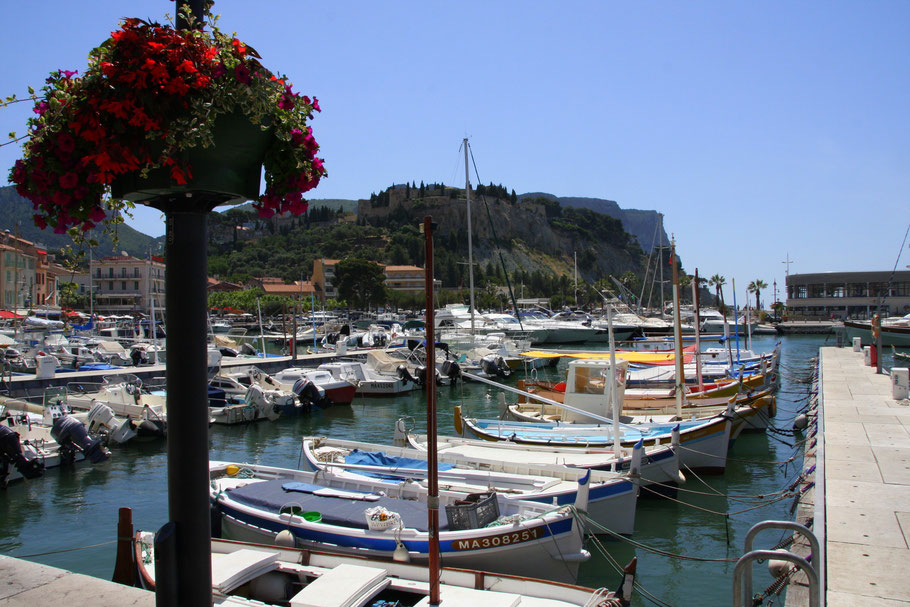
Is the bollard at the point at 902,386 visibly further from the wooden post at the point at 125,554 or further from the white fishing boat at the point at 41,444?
the white fishing boat at the point at 41,444

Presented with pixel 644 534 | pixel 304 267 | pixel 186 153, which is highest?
pixel 304 267

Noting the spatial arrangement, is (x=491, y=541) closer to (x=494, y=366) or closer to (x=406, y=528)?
(x=406, y=528)

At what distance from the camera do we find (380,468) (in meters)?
14.1

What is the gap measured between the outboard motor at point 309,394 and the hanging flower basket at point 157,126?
94.2ft

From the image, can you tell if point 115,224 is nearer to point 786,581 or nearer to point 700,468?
point 786,581

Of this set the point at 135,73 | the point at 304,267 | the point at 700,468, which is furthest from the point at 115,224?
the point at 304,267

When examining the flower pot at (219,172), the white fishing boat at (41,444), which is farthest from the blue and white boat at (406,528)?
the white fishing boat at (41,444)

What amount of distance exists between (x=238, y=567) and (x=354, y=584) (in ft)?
5.07

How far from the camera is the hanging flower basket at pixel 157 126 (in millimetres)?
2996

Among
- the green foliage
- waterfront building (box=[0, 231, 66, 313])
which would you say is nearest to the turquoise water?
waterfront building (box=[0, 231, 66, 313])

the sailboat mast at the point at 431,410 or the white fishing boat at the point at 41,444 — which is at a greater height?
the sailboat mast at the point at 431,410

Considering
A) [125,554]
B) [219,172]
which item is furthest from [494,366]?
[219,172]

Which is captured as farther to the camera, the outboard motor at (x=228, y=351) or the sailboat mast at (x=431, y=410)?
the outboard motor at (x=228, y=351)

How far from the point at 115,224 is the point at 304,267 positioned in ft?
526
